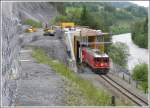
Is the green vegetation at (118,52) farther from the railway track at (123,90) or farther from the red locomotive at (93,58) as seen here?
the railway track at (123,90)

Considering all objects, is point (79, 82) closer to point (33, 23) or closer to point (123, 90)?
point (33, 23)

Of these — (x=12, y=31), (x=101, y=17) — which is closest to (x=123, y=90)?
(x=101, y=17)

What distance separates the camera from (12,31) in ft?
7.37

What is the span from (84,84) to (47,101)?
21.1 inches

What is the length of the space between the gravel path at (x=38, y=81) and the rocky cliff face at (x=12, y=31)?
103mm

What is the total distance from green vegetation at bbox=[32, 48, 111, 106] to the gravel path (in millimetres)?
46

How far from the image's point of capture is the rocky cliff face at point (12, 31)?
1986 mm

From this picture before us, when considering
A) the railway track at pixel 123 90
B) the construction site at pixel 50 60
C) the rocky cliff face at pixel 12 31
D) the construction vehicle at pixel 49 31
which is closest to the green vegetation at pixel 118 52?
the construction site at pixel 50 60

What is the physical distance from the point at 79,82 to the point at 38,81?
350mm

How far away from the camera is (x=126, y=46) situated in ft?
12.2

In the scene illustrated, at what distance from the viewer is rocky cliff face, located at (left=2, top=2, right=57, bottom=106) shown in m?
1.99

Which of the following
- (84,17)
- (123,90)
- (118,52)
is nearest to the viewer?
(84,17)

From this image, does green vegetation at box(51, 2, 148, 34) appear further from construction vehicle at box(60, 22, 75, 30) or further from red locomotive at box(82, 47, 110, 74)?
red locomotive at box(82, 47, 110, 74)

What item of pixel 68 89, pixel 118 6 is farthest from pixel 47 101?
pixel 118 6
